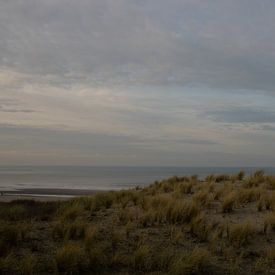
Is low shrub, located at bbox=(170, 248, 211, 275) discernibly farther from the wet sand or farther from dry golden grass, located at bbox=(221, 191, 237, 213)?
the wet sand

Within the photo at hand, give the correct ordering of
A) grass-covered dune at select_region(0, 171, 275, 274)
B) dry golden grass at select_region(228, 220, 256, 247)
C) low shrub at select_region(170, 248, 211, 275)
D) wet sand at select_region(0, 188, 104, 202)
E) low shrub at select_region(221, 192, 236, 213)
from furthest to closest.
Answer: wet sand at select_region(0, 188, 104, 202) → low shrub at select_region(221, 192, 236, 213) → dry golden grass at select_region(228, 220, 256, 247) → grass-covered dune at select_region(0, 171, 275, 274) → low shrub at select_region(170, 248, 211, 275)

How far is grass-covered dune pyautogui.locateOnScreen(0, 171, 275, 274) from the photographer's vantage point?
1001 cm

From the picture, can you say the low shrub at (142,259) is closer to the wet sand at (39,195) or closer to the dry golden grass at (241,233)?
the dry golden grass at (241,233)

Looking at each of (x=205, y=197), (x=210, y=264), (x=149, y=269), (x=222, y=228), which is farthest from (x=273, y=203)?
(x=149, y=269)

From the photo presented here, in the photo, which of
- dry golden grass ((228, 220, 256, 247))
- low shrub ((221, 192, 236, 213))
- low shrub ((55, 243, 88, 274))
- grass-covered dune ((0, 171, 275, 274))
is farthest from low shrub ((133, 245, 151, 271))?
low shrub ((221, 192, 236, 213))

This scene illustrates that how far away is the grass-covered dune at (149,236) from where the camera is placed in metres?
10.0

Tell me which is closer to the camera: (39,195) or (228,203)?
(228,203)

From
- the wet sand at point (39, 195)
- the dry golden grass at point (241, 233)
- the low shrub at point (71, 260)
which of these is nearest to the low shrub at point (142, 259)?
the low shrub at point (71, 260)

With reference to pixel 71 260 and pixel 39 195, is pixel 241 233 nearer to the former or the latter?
pixel 71 260

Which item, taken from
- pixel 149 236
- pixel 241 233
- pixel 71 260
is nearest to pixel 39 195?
pixel 149 236

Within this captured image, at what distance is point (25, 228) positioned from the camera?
12.4 metres

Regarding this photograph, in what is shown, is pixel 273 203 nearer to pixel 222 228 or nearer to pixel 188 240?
pixel 222 228

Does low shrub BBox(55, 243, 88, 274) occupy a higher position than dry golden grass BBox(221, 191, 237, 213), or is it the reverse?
dry golden grass BBox(221, 191, 237, 213)

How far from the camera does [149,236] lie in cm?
1230
